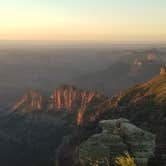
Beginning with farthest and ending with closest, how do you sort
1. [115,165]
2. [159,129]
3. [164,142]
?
1. [159,129]
2. [164,142]
3. [115,165]

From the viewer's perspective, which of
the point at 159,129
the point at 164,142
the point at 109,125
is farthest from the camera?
the point at 159,129

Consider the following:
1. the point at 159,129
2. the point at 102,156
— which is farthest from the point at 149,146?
the point at 159,129

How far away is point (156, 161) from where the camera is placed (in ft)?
351

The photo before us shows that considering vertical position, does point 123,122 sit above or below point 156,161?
above

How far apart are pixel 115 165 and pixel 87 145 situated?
338 inches

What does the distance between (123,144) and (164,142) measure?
7393 cm

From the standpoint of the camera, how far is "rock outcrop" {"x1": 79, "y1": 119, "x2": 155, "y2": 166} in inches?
3688

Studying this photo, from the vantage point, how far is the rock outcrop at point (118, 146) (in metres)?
93.7

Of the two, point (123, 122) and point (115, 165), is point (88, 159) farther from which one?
point (123, 122)

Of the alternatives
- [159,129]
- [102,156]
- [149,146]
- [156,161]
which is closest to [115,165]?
[102,156]

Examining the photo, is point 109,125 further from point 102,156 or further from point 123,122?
point 102,156

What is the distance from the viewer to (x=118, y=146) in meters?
95.4

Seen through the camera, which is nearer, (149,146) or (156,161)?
(149,146)

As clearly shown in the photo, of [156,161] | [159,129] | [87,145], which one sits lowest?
[159,129]
